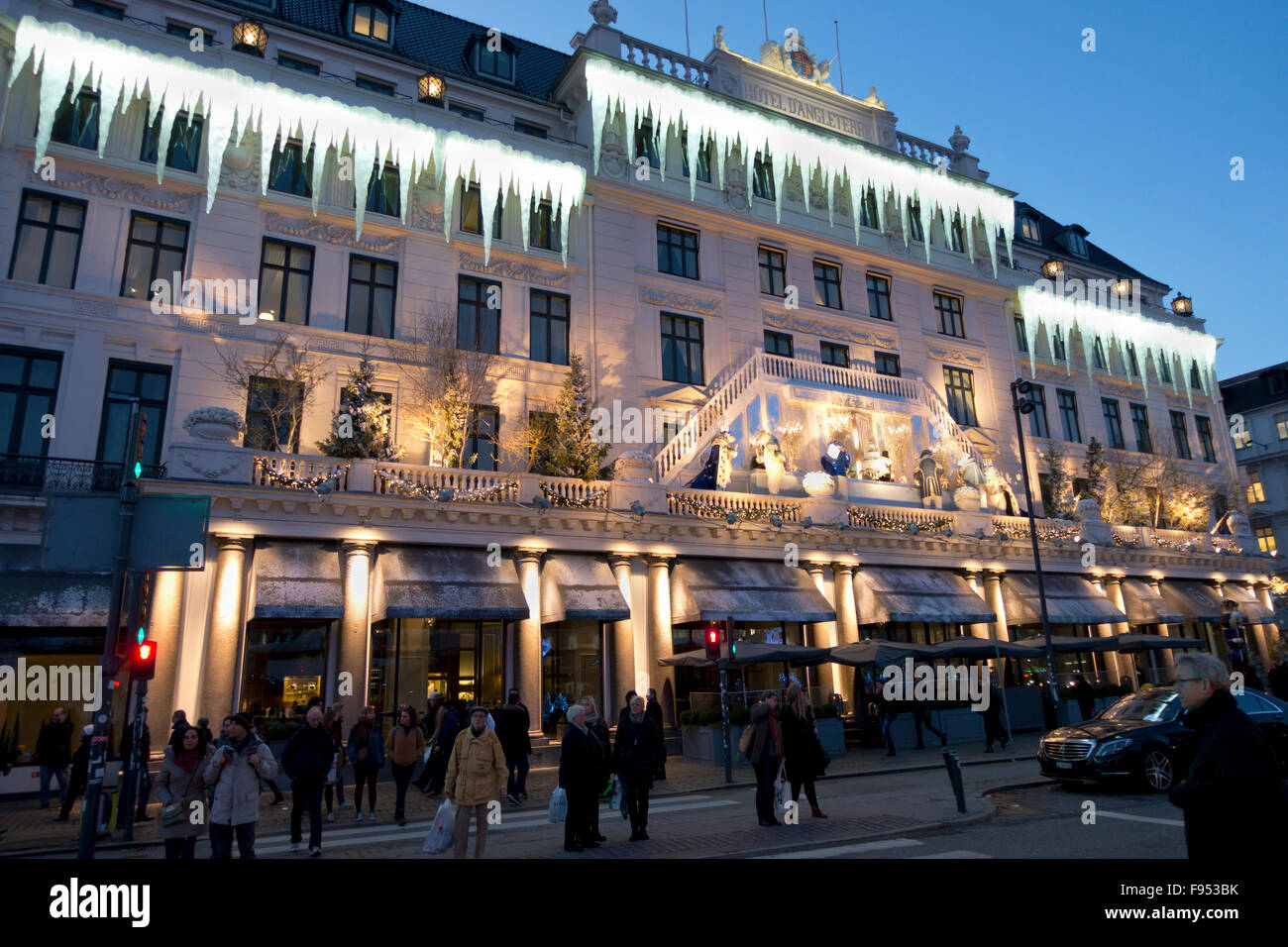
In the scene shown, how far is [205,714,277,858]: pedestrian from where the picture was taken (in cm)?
832

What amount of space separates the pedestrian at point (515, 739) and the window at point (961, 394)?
86.7 ft

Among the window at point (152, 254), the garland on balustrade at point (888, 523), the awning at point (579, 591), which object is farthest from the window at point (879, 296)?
the window at point (152, 254)

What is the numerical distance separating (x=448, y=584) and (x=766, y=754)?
38.3 feet

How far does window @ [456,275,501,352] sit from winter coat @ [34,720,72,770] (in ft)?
47.2

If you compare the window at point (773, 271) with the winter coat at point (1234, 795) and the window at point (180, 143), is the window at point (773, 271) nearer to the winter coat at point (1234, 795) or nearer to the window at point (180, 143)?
the window at point (180, 143)

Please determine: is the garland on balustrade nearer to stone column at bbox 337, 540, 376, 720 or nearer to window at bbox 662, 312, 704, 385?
window at bbox 662, 312, 704, 385

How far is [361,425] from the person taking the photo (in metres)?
22.4

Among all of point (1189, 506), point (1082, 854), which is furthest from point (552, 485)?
point (1189, 506)

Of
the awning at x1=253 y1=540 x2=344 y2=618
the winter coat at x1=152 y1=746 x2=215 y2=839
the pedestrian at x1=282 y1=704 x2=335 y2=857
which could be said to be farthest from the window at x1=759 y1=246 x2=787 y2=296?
the winter coat at x1=152 y1=746 x2=215 y2=839

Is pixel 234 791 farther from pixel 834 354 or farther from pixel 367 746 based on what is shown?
pixel 834 354
